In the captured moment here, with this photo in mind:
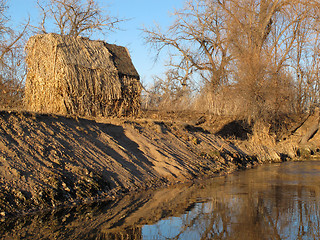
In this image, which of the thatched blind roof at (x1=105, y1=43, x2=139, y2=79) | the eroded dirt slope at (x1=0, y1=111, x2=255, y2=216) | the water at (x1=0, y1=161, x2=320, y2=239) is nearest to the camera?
the water at (x1=0, y1=161, x2=320, y2=239)

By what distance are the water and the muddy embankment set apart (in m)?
0.68

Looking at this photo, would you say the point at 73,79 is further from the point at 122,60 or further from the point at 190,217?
the point at 190,217

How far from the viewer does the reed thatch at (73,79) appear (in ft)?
50.7

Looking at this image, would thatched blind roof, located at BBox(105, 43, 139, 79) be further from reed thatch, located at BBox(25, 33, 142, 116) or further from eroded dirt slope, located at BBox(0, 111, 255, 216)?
eroded dirt slope, located at BBox(0, 111, 255, 216)

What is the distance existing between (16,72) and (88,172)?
13.3 meters

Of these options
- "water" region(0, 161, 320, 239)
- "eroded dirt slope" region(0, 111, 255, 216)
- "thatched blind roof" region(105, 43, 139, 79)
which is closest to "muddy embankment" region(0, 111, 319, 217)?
"eroded dirt slope" region(0, 111, 255, 216)

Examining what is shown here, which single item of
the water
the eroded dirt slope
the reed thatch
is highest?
the reed thatch

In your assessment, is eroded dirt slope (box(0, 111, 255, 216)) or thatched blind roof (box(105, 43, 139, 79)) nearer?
eroded dirt slope (box(0, 111, 255, 216))

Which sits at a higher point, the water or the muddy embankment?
the muddy embankment

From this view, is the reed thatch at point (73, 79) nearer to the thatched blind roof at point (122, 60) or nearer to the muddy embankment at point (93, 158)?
the thatched blind roof at point (122, 60)

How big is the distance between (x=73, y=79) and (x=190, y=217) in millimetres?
9110

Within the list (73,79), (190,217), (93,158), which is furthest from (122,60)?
(190,217)

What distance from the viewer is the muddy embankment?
910cm

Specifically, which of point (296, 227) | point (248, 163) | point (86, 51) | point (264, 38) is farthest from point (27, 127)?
point (264, 38)
